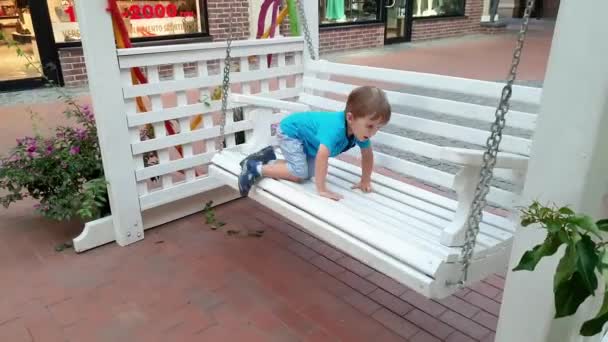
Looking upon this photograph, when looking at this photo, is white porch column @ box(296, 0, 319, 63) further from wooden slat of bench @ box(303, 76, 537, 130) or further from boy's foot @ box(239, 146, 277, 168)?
wooden slat of bench @ box(303, 76, 537, 130)

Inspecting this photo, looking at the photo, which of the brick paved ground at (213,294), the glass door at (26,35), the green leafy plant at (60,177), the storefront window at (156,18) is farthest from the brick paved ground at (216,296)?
the storefront window at (156,18)

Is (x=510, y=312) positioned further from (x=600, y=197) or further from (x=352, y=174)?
(x=352, y=174)

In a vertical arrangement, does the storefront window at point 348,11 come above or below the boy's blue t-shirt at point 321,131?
above

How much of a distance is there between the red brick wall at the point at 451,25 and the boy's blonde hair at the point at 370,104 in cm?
1096

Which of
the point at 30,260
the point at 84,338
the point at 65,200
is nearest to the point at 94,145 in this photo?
the point at 65,200

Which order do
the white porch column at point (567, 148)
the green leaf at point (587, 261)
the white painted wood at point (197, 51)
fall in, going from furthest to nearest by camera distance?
the white painted wood at point (197, 51), the white porch column at point (567, 148), the green leaf at point (587, 261)

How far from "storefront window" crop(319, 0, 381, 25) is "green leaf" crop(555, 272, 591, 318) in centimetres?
1010

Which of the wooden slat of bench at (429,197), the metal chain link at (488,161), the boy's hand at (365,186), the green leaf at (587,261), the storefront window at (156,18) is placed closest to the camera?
the green leaf at (587,261)

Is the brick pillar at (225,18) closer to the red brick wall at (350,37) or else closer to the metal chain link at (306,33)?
the red brick wall at (350,37)

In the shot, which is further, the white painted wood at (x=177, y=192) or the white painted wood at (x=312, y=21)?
the white painted wood at (x=312, y=21)

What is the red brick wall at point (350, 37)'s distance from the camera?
10333mm

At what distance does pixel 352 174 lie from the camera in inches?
103

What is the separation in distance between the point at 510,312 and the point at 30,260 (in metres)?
2.56

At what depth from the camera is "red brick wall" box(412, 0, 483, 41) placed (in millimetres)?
12484
